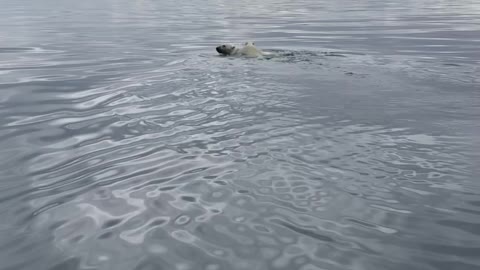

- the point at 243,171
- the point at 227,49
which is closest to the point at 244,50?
the point at 227,49

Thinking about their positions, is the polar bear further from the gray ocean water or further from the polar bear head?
the gray ocean water

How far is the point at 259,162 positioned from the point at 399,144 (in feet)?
6.26

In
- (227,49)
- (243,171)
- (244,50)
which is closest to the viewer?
(243,171)

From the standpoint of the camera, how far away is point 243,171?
16.5ft

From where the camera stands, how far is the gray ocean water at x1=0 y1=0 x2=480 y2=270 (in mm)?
3539

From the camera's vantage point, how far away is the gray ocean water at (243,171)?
3.54 metres

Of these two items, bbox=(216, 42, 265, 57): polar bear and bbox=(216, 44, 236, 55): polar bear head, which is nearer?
bbox=(216, 42, 265, 57): polar bear

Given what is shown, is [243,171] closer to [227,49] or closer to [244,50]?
[244,50]

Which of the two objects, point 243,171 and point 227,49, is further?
point 227,49

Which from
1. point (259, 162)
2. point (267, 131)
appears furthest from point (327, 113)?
point (259, 162)

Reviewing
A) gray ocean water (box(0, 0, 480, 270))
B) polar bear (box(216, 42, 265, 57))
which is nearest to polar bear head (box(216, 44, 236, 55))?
polar bear (box(216, 42, 265, 57))

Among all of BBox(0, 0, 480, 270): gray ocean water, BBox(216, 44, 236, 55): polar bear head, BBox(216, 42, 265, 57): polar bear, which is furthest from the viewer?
BBox(216, 44, 236, 55): polar bear head

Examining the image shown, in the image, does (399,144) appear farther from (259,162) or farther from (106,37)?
(106,37)

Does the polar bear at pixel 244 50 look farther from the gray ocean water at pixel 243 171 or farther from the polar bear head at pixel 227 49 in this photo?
the gray ocean water at pixel 243 171
